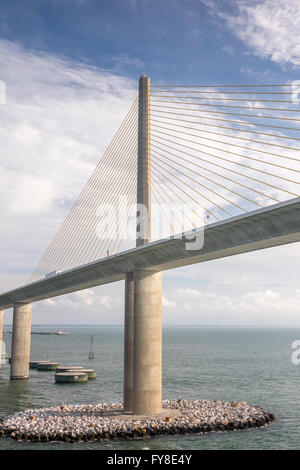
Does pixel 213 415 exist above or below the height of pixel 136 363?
below

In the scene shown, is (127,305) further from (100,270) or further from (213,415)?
(213,415)

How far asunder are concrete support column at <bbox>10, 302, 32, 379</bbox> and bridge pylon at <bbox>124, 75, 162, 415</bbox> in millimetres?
30220

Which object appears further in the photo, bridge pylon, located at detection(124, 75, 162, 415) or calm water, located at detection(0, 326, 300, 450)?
bridge pylon, located at detection(124, 75, 162, 415)

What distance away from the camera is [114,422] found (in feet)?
97.3

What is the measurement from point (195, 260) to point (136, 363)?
26.0ft

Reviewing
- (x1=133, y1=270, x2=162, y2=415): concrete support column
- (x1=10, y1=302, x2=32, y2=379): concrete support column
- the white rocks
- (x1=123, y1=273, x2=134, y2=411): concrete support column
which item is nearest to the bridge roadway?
(x1=133, y1=270, x2=162, y2=415): concrete support column

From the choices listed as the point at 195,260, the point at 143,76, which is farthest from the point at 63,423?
the point at 143,76

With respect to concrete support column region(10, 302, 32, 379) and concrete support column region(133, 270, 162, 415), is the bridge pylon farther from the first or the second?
concrete support column region(10, 302, 32, 379)

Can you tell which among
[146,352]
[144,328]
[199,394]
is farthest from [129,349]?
[199,394]

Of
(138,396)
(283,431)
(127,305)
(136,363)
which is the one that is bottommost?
(283,431)

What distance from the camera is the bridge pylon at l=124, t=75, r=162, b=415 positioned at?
103ft

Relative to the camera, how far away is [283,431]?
31.0 metres

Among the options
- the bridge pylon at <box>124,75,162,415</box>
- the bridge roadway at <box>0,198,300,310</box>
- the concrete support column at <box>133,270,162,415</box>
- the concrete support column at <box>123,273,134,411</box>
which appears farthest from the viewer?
the concrete support column at <box>123,273,134,411</box>
